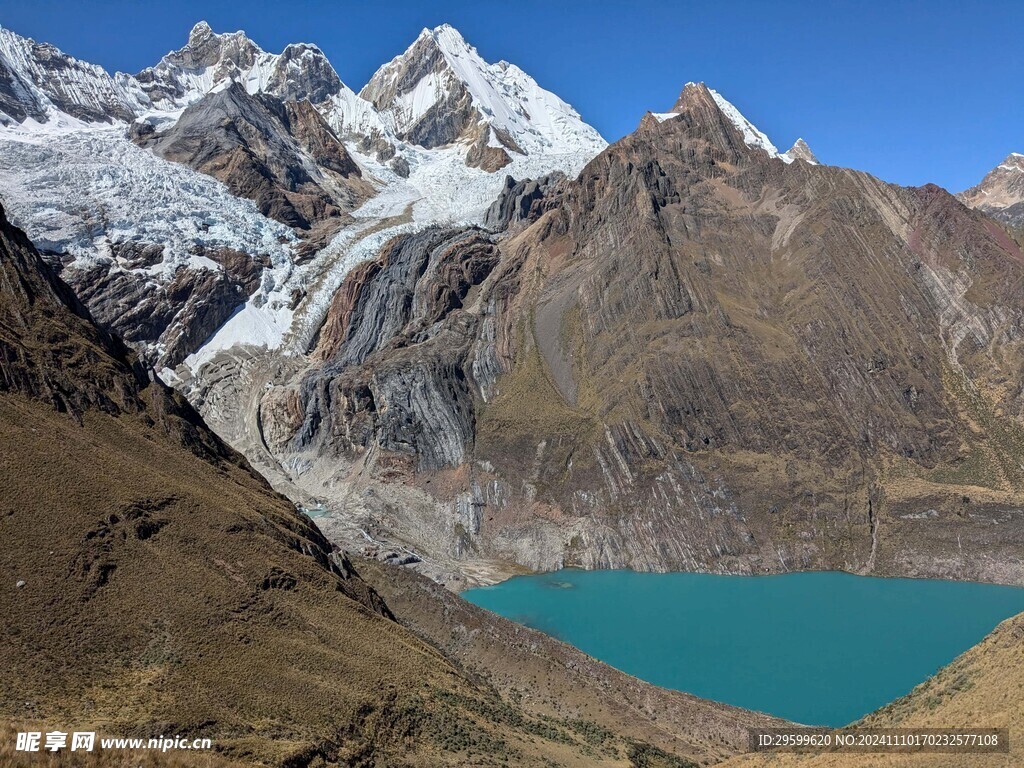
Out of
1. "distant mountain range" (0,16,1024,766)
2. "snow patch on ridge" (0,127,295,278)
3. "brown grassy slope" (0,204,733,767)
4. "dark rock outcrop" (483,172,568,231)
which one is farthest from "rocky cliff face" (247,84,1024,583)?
"brown grassy slope" (0,204,733,767)

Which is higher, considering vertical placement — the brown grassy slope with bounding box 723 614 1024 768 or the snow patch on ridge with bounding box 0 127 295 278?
the snow patch on ridge with bounding box 0 127 295 278

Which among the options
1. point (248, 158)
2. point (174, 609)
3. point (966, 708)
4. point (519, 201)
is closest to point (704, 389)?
point (966, 708)

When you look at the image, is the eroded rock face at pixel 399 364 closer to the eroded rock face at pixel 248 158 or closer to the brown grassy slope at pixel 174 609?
the eroded rock face at pixel 248 158

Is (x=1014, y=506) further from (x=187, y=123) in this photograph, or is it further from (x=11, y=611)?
(x=187, y=123)

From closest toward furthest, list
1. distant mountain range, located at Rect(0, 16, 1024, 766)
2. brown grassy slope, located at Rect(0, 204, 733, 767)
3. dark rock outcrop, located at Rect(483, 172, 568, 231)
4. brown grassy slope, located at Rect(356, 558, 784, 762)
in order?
brown grassy slope, located at Rect(0, 204, 733, 767)
distant mountain range, located at Rect(0, 16, 1024, 766)
brown grassy slope, located at Rect(356, 558, 784, 762)
dark rock outcrop, located at Rect(483, 172, 568, 231)

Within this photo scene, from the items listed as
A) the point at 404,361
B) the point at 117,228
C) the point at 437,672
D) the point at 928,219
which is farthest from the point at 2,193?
the point at 928,219

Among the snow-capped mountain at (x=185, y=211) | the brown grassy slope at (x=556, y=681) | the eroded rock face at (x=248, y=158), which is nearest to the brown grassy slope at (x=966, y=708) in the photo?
the brown grassy slope at (x=556, y=681)

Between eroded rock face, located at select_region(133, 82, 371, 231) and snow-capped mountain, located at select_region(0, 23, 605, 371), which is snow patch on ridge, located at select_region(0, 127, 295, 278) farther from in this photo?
eroded rock face, located at select_region(133, 82, 371, 231)
